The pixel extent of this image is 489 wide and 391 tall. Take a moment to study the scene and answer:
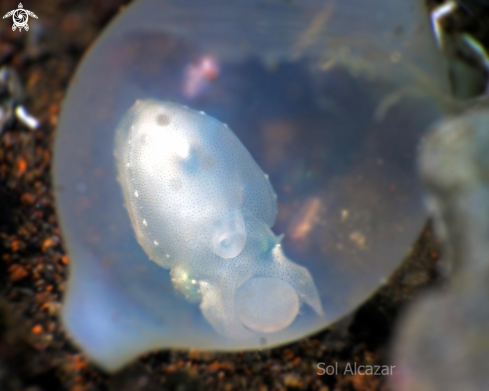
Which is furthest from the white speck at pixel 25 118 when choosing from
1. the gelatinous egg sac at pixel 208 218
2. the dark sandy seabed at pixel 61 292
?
the gelatinous egg sac at pixel 208 218

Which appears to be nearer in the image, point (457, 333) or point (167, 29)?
point (457, 333)

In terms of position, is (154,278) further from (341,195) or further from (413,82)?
(413,82)

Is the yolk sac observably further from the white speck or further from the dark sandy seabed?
the white speck

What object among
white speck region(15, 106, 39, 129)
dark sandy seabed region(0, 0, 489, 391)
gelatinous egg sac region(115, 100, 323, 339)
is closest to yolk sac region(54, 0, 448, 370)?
gelatinous egg sac region(115, 100, 323, 339)

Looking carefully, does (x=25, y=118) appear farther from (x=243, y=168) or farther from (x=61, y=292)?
(x=243, y=168)

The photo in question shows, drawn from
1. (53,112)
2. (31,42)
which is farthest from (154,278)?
(31,42)

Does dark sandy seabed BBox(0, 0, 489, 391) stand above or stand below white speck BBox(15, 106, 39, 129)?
below

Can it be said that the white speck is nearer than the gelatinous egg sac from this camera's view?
No

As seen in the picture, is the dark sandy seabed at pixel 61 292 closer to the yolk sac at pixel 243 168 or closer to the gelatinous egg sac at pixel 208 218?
the yolk sac at pixel 243 168
